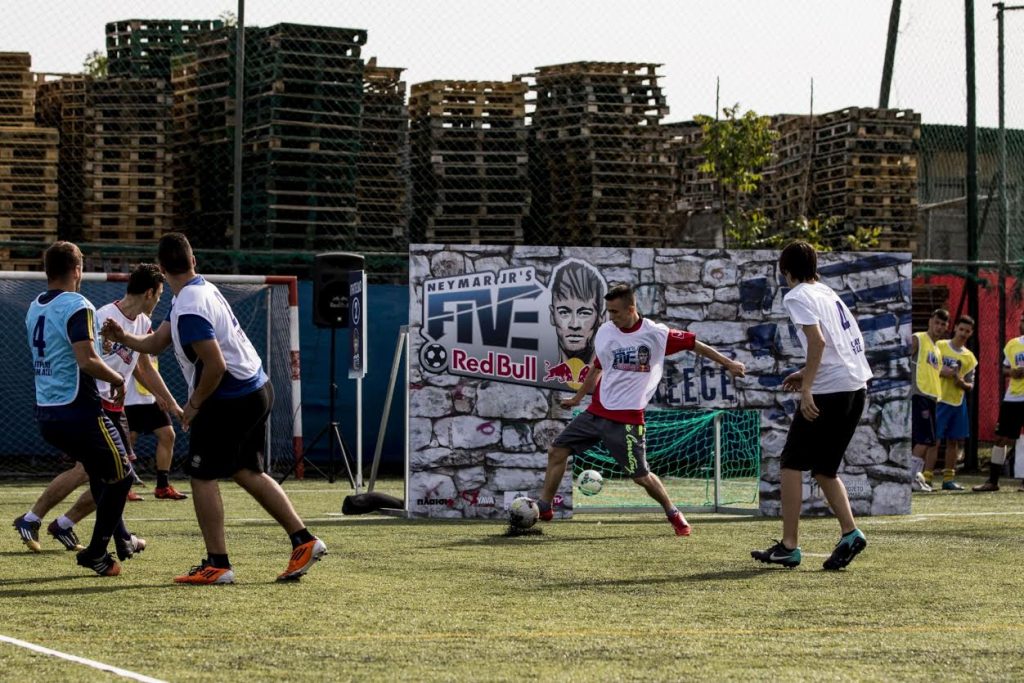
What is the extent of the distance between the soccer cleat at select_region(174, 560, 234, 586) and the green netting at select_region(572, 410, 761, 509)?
277 inches

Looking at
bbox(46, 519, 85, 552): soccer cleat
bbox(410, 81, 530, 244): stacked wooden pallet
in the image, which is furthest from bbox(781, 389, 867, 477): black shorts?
bbox(410, 81, 530, 244): stacked wooden pallet

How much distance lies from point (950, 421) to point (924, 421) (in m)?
0.87

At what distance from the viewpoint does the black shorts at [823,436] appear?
991 centimetres

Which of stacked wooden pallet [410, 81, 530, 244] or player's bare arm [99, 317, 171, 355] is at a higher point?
stacked wooden pallet [410, 81, 530, 244]

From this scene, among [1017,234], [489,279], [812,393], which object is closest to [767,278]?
[489,279]

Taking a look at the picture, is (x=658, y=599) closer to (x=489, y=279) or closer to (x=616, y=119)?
(x=489, y=279)

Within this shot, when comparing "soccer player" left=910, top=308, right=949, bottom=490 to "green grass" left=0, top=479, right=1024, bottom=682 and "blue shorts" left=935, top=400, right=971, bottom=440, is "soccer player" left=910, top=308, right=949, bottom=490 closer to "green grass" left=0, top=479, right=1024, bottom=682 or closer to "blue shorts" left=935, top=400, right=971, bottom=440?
"blue shorts" left=935, top=400, right=971, bottom=440

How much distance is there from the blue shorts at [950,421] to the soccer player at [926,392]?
1.28 feet

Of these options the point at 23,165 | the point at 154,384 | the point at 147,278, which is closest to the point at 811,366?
the point at 147,278

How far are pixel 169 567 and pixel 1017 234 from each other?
1591 centimetres

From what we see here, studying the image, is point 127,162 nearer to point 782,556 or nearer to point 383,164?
point 383,164

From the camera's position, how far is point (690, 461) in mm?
19172

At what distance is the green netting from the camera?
16531 mm

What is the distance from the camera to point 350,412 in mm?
21281
